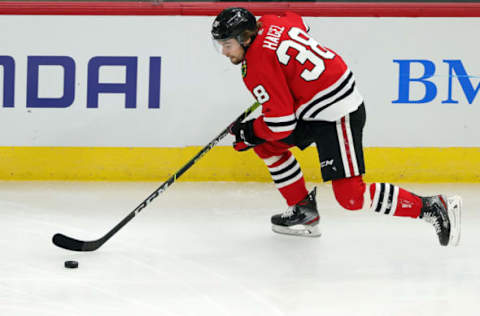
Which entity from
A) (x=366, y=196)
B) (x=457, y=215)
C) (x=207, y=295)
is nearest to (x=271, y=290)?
(x=207, y=295)

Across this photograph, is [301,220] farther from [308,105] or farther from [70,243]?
[70,243]

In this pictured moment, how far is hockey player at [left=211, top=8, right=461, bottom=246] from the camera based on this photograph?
2.99 meters

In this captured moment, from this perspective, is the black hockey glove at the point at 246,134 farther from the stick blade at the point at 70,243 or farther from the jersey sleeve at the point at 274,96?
the stick blade at the point at 70,243

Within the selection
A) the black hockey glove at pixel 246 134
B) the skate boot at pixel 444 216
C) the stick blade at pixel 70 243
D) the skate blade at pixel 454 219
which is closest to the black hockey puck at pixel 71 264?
the stick blade at pixel 70 243

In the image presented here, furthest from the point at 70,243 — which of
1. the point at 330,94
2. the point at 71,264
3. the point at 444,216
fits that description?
the point at 444,216

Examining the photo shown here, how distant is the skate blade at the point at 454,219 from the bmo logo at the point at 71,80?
1728mm

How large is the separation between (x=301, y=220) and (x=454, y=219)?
653 mm

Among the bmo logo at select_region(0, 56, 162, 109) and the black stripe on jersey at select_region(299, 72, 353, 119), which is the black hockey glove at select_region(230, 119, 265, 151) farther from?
the bmo logo at select_region(0, 56, 162, 109)

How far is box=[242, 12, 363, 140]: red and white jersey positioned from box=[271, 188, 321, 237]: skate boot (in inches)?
19.4

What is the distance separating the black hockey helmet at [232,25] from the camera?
117 inches

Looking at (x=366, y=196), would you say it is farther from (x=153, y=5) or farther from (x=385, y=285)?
(x=153, y=5)

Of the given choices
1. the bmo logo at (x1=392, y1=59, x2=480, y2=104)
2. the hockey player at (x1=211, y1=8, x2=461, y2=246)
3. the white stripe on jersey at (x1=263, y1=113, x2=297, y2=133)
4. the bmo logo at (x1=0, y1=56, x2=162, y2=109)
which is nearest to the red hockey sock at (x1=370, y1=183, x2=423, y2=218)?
the hockey player at (x1=211, y1=8, x2=461, y2=246)

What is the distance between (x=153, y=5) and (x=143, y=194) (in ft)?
3.20

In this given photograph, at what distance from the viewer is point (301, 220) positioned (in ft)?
11.5
